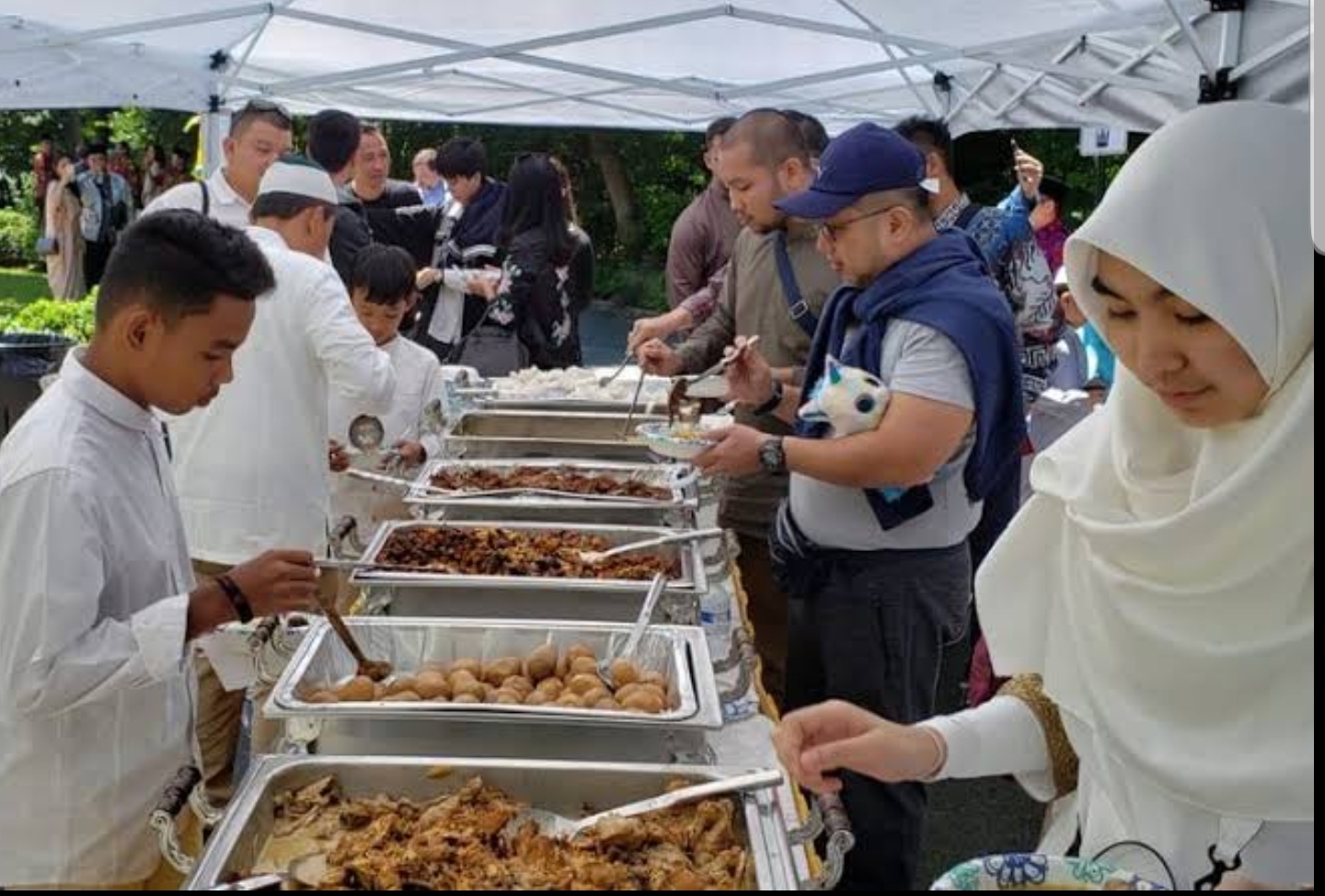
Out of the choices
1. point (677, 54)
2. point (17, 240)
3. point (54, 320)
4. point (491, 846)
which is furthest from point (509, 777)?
point (17, 240)

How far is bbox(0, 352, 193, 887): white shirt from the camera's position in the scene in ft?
4.59

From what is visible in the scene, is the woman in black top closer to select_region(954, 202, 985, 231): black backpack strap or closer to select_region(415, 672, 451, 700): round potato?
select_region(954, 202, 985, 231): black backpack strap

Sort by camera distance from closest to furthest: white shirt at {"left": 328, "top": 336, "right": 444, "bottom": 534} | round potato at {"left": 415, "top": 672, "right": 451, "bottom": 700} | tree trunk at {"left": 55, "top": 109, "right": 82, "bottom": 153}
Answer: round potato at {"left": 415, "top": 672, "right": 451, "bottom": 700} < white shirt at {"left": 328, "top": 336, "right": 444, "bottom": 534} < tree trunk at {"left": 55, "top": 109, "right": 82, "bottom": 153}

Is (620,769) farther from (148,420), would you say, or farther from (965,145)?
(965,145)

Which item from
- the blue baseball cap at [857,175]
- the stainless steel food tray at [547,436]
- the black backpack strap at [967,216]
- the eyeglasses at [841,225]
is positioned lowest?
the stainless steel food tray at [547,436]

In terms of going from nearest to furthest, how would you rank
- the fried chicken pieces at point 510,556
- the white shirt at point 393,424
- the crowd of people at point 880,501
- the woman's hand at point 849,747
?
the crowd of people at point 880,501
the woman's hand at point 849,747
the fried chicken pieces at point 510,556
the white shirt at point 393,424

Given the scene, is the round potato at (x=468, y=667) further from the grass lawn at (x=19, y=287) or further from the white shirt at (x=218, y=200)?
the grass lawn at (x=19, y=287)

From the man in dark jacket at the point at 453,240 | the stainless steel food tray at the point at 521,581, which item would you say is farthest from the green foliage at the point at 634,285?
the stainless steel food tray at the point at 521,581

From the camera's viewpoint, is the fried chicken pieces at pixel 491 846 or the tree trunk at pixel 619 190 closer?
the fried chicken pieces at pixel 491 846

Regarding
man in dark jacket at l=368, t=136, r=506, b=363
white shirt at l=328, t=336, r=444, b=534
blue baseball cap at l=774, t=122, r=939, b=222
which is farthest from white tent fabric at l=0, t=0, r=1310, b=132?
white shirt at l=328, t=336, r=444, b=534

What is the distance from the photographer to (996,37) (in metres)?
5.14

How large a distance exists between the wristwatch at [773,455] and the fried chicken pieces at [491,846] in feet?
2.66

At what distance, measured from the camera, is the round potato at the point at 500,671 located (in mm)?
1715

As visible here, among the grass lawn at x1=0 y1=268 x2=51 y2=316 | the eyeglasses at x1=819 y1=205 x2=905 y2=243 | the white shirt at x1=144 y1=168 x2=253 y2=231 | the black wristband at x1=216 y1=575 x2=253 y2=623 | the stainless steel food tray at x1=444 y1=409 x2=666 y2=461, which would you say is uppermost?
the eyeglasses at x1=819 y1=205 x2=905 y2=243
